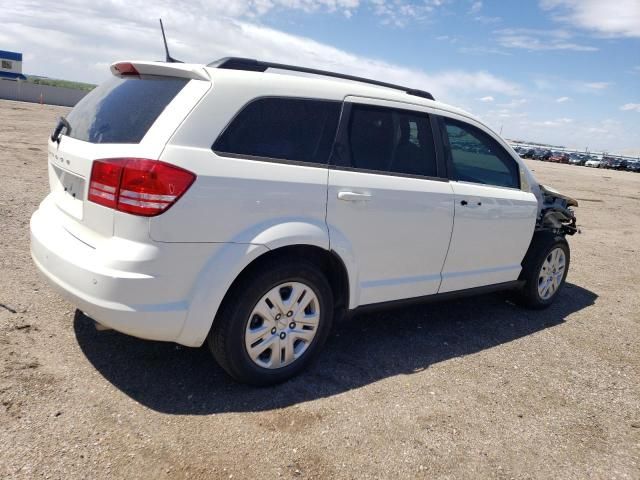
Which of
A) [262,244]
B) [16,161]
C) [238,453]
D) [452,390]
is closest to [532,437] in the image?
[452,390]

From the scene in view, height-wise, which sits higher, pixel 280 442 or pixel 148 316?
pixel 148 316

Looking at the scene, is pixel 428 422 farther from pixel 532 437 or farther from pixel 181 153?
pixel 181 153

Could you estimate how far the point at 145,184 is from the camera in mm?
2645

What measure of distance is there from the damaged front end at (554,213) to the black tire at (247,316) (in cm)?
301

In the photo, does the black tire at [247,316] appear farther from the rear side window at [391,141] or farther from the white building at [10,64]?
the white building at [10,64]

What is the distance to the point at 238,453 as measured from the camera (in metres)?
2.67

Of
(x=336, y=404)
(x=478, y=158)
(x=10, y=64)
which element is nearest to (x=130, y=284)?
(x=336, y=404)

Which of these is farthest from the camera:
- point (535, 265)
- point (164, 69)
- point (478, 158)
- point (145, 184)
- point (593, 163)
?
point (593, 163)

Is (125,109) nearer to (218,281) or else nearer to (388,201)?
(218,281)

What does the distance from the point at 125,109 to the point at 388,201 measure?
1762 millimetres

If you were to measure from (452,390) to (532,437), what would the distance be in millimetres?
590

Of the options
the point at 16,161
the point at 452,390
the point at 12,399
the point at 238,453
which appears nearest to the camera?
the point at 238,453

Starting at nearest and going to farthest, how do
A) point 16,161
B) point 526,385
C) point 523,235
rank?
point 526,385
point 523,235
point 16,161

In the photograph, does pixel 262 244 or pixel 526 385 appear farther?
pixel 526 385
